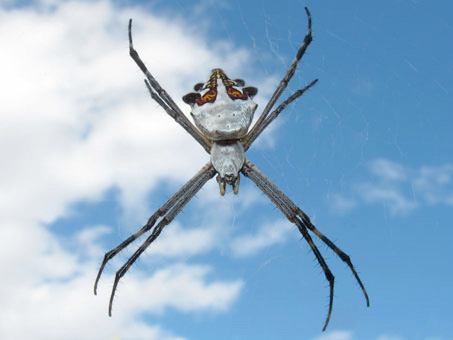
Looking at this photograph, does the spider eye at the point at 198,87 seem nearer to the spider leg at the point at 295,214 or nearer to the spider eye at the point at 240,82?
the spider eye at the point at 240,82

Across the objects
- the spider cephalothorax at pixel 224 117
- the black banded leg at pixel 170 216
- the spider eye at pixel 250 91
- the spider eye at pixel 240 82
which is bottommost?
the black banded leg at pixel 170 216

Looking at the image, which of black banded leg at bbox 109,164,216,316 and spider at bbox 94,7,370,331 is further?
black banded leg at bbox 109,164,216,316

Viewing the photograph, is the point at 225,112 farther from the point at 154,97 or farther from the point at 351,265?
the point at 351,265

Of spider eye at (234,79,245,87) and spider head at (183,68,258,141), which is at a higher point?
spider eye at (234,79,245,87)

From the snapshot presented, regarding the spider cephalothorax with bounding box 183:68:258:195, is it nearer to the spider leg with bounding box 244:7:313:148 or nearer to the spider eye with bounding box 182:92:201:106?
the spider eye with bounding box 182:92:201:106

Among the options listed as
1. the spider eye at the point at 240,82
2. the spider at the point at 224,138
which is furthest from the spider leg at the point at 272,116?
the spider eye at the point at 240,82

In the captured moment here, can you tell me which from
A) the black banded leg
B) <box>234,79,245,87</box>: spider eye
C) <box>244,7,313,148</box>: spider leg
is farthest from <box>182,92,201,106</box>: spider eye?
the black banded leg

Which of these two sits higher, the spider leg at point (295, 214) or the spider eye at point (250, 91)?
the spider eye at point (250, 91)

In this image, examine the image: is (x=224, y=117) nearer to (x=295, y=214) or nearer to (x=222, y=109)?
(x=222, y=109)
